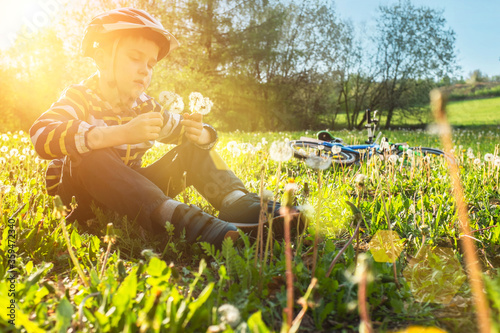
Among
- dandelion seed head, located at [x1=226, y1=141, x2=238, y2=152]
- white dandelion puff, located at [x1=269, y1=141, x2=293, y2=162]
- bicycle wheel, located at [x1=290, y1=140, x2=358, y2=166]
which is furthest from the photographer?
bicycle wheel, located at [x1=290, y1=140, x2=358, y2=166]

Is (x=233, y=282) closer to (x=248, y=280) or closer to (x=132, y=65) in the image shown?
(x=248, y=280)

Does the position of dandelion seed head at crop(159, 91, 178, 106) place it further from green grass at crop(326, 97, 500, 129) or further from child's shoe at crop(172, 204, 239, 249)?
green grass at crop(326, 97, 500, 129)

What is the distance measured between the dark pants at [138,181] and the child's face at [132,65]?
1.43ft

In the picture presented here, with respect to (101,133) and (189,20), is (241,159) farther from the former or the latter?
(189,20)

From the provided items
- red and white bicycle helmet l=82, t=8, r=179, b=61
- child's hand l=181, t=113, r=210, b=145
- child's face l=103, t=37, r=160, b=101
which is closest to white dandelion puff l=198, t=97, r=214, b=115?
child's hand l=181, t=113, r=210, b=145

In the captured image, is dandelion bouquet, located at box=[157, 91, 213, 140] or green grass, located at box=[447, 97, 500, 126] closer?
dandelion bouquet, located at box=[157, 91, 213, 140]

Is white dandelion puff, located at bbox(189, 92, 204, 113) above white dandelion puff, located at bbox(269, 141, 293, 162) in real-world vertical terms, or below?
above

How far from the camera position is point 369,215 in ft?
8.14

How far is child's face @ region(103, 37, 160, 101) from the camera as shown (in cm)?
236

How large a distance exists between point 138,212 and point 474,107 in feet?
119

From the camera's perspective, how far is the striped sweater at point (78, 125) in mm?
2018

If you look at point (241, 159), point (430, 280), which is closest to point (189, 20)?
point (241, 159)

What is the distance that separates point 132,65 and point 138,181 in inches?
31.7

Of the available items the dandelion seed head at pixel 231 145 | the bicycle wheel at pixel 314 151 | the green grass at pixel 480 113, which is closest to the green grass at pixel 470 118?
the green grass at pixel 480 113
